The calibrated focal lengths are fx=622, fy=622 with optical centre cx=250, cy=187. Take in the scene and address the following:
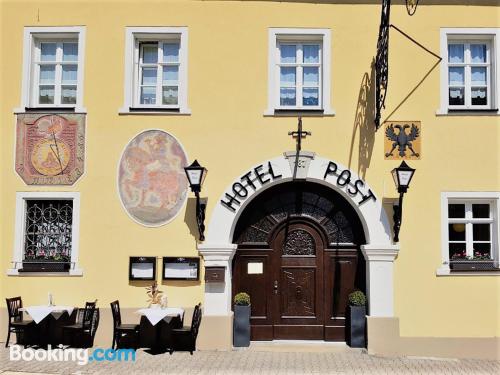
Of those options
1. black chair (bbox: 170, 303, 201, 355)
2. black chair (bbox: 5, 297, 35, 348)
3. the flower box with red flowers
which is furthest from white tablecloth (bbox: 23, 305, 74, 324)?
the flower box with red flowers

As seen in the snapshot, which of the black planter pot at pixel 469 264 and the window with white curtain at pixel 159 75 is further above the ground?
the window with white curtain at pixel 159 75

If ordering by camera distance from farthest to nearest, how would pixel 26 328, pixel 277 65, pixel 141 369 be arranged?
1. pixel 277 65
2. pixel 26 328
3. pixel 141 369

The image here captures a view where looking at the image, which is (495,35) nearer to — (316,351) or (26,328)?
(316,351)

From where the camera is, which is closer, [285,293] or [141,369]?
[141,369]

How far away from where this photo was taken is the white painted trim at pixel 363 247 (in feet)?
36.4

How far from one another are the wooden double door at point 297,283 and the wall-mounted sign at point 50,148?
11.5 feet

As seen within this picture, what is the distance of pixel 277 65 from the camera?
1159 cm

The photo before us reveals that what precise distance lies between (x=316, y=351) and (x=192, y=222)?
126 inches

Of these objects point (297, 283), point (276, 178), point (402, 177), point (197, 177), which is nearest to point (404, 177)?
point (402, 177)

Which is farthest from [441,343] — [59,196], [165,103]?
[59,196]

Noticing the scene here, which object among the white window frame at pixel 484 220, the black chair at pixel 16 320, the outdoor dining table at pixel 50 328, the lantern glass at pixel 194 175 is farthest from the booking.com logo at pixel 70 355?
the white window frame at pixel 484 220

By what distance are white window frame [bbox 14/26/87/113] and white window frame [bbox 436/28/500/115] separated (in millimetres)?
6619

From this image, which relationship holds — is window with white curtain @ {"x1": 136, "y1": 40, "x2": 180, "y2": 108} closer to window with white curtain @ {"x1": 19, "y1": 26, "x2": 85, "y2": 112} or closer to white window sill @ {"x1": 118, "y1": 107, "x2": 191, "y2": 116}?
white window sill @ {"x1": 118, "y1": 107, "x2": 191, "y2": 116}

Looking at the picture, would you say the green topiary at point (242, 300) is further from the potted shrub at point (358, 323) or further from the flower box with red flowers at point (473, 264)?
the flower box with red flowers at point (473, 264)
